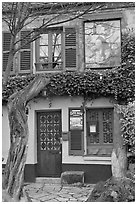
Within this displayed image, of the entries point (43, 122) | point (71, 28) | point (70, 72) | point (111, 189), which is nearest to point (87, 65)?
point (70, 72)

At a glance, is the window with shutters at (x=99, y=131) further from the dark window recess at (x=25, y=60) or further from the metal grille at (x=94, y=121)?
the dark window recess at (x=25, y=60)

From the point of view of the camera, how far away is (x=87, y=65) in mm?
9375

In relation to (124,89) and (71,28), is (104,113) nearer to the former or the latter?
(124,89)

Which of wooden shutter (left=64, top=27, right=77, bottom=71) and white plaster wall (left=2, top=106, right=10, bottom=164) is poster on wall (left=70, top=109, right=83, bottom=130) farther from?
white plaster wall (left=2, top=106, right=10, bottom=164)

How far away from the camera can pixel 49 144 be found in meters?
9.53

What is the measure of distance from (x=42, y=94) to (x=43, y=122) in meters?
1.03

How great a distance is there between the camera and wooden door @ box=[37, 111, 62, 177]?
9.44 m

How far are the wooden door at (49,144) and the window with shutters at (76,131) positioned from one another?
1.51 feet

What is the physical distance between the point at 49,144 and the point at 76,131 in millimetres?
1085

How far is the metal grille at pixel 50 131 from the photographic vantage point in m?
9.50

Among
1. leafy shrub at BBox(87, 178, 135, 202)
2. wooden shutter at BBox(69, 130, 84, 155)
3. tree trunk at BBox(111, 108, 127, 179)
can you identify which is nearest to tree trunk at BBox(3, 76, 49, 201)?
leafy shrub at BBox(87, 178, 135, 202)

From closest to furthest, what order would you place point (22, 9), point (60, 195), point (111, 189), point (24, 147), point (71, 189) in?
point (24, 147) < point (111, 189) < point (22, 9) < point (60, 195) < point (71, 189)

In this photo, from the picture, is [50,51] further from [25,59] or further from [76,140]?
[76,140]

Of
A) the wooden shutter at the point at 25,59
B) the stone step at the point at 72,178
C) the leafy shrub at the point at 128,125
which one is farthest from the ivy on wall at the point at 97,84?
the stone step at the point at 72,178
